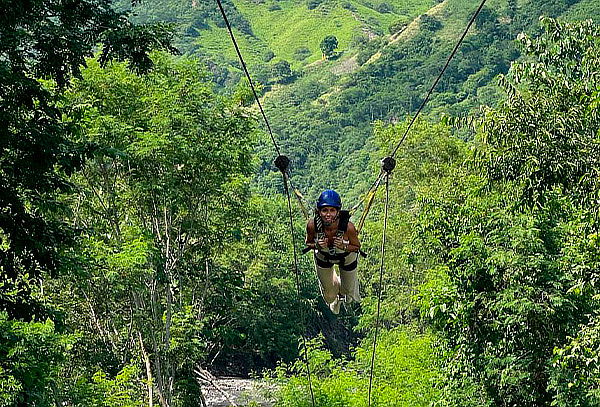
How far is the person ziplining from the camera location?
738 cm

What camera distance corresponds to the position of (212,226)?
18.7m

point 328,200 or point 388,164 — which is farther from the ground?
point 388,164

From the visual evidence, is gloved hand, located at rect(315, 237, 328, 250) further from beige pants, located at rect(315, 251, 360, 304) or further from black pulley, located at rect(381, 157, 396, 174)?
black pulley, located at rect(381, 157, 396, 174)

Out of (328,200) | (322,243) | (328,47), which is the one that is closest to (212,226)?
(322,243)

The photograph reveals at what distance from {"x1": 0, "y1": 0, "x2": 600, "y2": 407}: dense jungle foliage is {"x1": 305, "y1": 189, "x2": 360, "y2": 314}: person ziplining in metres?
2.58

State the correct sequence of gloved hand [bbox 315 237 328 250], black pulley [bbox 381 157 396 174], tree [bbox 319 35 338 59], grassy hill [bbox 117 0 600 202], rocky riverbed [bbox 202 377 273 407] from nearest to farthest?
gloved hand [bbox 315 237 328 250] < black pulley [bbox 381 157 396 174] < rocky riverbed [bbox 202 377 273 407] < grassy hill [bbox 117 0 600 202] < tree [bbox 319 35 338 59]

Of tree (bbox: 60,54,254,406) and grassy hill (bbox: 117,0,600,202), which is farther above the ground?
grassy hill (bbox: 117,0,600,202)

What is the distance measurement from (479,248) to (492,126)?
393 centimetres

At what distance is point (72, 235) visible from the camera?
8.85 metres

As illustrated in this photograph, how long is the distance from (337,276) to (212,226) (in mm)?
10138

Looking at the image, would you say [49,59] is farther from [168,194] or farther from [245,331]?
[245,331]

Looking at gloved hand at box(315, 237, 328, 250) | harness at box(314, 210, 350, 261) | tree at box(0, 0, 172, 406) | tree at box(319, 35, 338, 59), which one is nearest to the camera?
harness at box(314, 210, 350, 261)

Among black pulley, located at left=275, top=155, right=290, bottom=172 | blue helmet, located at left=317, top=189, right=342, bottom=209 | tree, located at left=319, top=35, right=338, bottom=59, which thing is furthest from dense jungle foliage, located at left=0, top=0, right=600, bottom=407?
tree, located at left=319, top=35, right=338, bottom=59

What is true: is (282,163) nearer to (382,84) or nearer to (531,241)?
(531,241)
